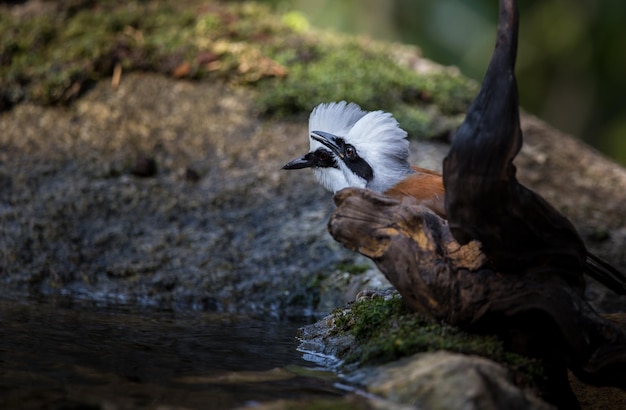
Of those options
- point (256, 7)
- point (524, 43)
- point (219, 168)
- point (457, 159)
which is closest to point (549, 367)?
point (457, 159)

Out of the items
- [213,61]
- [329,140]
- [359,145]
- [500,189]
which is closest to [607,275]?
[500,189]

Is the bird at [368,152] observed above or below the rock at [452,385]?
above

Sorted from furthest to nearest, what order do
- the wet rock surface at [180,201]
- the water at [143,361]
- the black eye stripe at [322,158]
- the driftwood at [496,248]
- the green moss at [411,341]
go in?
the wet rock surface at [180,201] < the black eye stripe at [322,158] < the green moss at [411,341] < the driftwood at [496,248] < the water at [143,361]

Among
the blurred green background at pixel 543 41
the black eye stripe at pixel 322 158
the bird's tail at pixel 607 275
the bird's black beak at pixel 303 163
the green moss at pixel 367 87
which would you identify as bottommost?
the bird's black beak at pixel 303 163

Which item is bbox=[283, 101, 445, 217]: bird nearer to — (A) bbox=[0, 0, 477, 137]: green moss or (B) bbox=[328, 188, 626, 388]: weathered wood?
(B) bbox=[328, 188, 626, 388]: weathered wood

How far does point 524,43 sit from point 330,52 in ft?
21.4

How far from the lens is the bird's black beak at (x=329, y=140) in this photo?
15.2ft

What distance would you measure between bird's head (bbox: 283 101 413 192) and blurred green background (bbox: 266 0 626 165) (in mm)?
6759

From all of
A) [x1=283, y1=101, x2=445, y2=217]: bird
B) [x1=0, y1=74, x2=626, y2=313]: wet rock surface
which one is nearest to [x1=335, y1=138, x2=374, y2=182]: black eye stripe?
[x1=283, y1=101, x2=445, y2=217]: bird

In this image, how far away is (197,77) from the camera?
7473mm

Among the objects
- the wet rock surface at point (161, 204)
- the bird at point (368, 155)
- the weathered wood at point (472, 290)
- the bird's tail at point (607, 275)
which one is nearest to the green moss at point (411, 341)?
the weathered wood at point (472, 290)

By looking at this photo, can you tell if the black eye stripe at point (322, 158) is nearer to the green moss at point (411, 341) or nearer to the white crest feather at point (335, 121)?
the white crest feather at point (335, 121)

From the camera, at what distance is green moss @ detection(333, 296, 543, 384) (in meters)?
2.96

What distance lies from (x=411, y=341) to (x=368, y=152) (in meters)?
1.74
